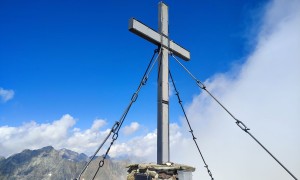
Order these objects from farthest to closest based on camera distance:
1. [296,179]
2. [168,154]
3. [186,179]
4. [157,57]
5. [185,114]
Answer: [185,114] < [157,57] < [168,154] < [186,179] < [296,179]

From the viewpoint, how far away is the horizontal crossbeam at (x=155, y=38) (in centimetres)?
707

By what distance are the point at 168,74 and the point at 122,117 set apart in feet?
5.66

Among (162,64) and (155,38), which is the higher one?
(155,38)

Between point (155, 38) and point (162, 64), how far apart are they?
67cm

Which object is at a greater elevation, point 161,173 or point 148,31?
point 148,31

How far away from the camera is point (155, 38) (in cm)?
751

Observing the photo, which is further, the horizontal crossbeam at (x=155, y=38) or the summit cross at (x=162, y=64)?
the horizontal crossbeam at (x=155, y=38)

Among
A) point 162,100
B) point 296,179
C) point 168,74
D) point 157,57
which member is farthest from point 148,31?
point 296,179

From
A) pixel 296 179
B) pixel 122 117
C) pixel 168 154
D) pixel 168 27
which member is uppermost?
pixel 168 27

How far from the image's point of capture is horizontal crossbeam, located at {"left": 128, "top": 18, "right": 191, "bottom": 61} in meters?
7.07

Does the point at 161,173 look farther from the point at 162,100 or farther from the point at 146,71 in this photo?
A: the point at 146,71

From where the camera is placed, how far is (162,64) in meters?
7.47

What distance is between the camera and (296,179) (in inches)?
232

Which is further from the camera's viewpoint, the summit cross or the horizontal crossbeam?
the horizontal crossbeam
